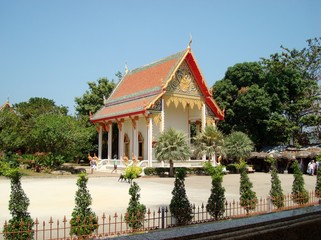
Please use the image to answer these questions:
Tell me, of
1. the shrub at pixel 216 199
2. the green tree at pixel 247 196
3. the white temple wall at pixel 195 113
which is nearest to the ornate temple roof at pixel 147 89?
the white temple wall at pixel 195 113

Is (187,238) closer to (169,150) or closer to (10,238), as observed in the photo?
(10,238)

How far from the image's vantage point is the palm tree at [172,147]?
23828 mm

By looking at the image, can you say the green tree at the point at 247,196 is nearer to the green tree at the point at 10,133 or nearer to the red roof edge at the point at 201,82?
the green tree at the point at 10,133

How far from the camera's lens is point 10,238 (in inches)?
234

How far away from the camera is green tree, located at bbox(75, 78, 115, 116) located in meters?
42.2

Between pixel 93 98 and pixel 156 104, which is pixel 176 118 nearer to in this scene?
pixel 156 104

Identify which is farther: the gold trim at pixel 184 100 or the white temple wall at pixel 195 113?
the white temple wall at pixel 195 113

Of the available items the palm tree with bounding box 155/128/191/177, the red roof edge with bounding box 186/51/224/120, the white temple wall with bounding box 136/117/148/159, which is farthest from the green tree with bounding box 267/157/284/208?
the white temple wall with bounding box 136/117/148/159

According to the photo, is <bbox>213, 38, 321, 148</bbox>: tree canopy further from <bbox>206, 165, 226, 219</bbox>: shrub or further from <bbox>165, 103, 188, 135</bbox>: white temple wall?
<bbox>206, 165, 226, 219</bbox>: shrub

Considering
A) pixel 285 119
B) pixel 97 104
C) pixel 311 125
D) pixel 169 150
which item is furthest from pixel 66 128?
pixel 311 125

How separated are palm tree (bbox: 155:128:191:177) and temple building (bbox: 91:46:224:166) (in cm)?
322

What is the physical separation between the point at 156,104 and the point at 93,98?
1545 centimetres

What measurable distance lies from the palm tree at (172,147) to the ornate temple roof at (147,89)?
14.4 feet

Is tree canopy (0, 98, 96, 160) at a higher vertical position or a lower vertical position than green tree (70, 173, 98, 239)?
higher
